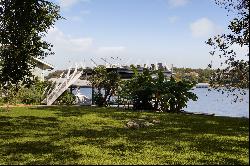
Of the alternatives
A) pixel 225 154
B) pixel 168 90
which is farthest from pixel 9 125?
pixel 168 90

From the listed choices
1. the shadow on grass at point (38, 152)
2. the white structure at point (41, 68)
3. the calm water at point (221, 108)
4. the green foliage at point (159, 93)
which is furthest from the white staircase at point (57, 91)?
the shadow on grass at point (38, 152)

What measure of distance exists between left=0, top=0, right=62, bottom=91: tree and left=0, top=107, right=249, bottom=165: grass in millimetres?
2654

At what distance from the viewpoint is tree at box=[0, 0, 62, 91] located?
18.8 metres

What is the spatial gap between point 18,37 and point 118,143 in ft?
25.3

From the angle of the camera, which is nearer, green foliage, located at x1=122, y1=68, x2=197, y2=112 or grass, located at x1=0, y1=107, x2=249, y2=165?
grass, located at x1=0, y1=107, x2=249, y2=165

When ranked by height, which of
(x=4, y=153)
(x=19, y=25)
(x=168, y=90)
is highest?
(x=19, y=25)

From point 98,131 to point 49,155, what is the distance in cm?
579

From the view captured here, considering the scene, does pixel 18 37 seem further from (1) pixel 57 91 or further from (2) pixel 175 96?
(1) pixel 57 91

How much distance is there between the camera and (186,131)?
1819 centimetres

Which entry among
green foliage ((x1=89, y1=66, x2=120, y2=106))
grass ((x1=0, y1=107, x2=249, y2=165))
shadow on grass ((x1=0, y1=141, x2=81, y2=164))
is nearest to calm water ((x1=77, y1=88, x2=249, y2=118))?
grass ((x1=0, y1=107, x2=249, y2=165))

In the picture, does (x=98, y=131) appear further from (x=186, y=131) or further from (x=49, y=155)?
(x=49, y=155)

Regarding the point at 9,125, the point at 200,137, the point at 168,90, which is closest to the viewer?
the point at 200,137

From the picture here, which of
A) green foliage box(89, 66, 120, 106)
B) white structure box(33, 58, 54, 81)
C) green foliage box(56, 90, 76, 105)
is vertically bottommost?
green foliage box(56, 90, 76, 105)

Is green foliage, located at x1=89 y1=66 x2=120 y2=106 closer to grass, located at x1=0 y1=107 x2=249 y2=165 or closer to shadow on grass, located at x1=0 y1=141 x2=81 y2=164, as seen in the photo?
grass, located at x1=0 y1=107 x2=249 y2=165
